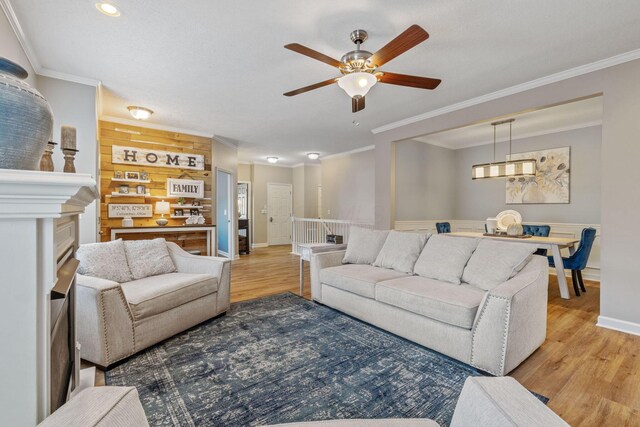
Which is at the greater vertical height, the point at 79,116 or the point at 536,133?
the point at 536,133

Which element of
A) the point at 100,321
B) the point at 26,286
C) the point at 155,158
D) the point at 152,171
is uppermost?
the point at 155,158

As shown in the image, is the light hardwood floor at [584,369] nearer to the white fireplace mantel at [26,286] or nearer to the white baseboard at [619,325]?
the white baseboard at [619,325]

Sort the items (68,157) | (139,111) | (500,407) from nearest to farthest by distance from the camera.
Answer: (500,407), (68,157), (139,111)

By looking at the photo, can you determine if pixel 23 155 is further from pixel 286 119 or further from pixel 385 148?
pixel 385 148

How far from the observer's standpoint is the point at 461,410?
2.85ft

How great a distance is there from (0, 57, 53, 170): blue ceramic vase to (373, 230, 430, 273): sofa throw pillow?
3027 millimetres

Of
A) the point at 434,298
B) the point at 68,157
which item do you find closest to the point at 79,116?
the point at 68,157

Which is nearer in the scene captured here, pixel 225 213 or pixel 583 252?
pixel 583 252

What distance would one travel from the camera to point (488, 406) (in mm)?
786

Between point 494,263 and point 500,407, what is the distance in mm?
2035

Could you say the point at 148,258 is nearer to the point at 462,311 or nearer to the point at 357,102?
the point at 357,102

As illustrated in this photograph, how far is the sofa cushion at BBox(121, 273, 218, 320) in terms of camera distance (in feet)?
7.66

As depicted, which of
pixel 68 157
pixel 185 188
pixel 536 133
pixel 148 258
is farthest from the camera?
pixel 536 133

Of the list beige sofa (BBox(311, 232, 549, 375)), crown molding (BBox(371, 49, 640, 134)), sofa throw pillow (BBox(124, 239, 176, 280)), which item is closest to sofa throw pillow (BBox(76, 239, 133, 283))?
sofa throw pillow (BBox(124, 239, 176, 280))
